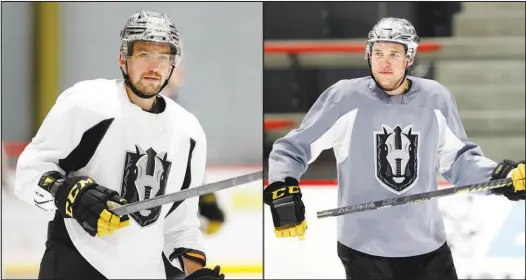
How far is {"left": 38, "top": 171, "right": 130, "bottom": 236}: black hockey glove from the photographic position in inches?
67.7

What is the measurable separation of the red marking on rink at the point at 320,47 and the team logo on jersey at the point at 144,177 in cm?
56

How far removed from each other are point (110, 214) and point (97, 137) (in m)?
0.19

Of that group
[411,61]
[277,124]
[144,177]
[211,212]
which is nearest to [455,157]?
[411,61]

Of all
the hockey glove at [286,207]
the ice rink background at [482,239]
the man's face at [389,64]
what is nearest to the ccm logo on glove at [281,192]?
the hockey glove at [286,207]

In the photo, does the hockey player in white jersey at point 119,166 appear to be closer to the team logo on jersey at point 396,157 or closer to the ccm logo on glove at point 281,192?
the ccm logo on glove at point 281,192

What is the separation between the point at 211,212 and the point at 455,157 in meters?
0.68

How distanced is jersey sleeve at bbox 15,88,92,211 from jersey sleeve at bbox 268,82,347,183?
50 centimetres

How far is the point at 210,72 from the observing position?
91.7 inches

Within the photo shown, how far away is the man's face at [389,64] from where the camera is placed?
1950 mm

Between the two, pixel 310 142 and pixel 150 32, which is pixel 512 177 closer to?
pixel 310 142

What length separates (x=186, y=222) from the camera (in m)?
1.95

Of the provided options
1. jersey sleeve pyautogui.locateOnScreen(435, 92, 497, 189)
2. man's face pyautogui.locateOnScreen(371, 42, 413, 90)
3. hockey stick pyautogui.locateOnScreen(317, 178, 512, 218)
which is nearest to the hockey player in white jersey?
hockey stick pyautogui.locateOnScreen(317, 178, 512, 218)

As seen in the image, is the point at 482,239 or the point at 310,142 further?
the point at 482,239

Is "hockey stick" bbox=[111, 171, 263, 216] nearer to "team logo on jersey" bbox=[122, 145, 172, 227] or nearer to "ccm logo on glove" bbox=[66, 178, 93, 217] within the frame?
"team logo on jersey" bbox=[122, 145, 172, 227]
